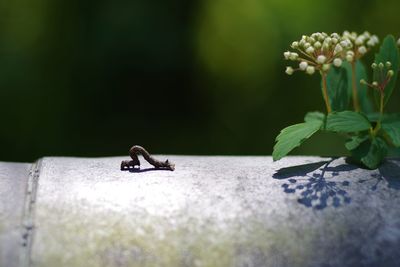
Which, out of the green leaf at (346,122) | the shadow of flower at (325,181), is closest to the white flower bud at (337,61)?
the green leaf at (346,122)

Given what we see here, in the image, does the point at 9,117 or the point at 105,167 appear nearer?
the point at 105,167

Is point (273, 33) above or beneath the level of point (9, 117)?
above

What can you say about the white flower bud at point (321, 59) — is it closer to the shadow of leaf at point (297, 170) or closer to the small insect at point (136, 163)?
the shadow of leaf at point (297, 170)

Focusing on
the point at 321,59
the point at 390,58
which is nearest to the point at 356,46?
the point at 390,58

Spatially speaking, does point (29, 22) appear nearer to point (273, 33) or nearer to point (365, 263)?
point (273, 33)

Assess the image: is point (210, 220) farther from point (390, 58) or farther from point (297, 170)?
point (390, 58)

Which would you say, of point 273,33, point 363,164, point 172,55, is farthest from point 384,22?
point 363,164

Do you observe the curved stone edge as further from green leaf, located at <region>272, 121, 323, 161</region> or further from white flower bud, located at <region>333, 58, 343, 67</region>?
white flower bud, located at <region>333, 58, 343, 67</region>
